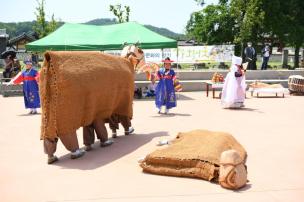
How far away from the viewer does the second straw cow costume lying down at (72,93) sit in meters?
6.55

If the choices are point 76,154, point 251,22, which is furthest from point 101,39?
point 251,22

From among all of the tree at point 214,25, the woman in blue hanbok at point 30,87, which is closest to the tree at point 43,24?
the tree at point 214,25

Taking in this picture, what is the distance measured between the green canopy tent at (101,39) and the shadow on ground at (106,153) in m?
7.98

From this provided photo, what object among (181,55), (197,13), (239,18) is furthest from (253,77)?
(197,13)

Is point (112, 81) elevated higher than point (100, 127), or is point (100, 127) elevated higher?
point (112, 81)

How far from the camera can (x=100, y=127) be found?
7.78 m

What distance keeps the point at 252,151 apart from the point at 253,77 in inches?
532

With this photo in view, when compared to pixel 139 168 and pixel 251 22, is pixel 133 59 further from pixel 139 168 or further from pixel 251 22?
pixel 251 22

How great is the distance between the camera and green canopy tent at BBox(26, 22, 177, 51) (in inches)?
651

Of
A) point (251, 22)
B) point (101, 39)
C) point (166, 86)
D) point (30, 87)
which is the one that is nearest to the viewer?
point (166, 86)

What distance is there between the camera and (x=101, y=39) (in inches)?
676

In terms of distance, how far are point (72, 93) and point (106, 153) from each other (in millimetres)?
1275

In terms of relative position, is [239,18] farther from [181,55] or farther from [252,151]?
[252,151]

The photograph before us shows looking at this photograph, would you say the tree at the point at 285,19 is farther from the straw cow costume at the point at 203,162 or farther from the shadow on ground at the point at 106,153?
the straw cow costume at the point at 203,162
